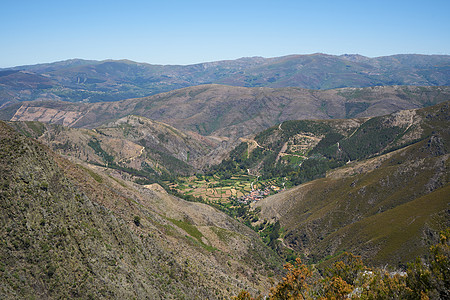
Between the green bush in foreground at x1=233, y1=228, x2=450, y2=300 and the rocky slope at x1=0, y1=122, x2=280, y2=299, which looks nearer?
the green bush in foreground at x1=233, y1=228, x2=450, y2=300

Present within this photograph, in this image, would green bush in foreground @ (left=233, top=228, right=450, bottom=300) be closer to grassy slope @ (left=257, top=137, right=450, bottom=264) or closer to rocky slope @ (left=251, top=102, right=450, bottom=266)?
rocky slope @ (left=251, top=102, right=450, bottom=266)

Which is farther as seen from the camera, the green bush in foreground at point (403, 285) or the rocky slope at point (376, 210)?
the rocky slope at point (376, 210)

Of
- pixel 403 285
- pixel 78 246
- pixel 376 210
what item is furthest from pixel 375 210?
pixel 78 246

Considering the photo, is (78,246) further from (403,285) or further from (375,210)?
(375,210)

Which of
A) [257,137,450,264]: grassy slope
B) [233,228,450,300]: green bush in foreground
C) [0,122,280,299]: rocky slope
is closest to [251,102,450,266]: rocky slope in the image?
[257,137,450,264]: grassy slope

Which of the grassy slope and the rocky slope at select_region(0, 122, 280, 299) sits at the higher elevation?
the rocky slope at select_region(0, 122, 280, 299)

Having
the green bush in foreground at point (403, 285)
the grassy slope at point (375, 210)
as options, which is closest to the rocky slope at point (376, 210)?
the grassy slope at point (375, 210)

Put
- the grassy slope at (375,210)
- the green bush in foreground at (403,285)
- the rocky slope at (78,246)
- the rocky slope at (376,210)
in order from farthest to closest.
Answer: the grassy slope at (375,210), the rocky slope at (376,210), the rocky slope at (78,246), the green bush in foreground at (403,285)

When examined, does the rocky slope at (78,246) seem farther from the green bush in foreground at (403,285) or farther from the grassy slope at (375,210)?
the grassy slope at (375,210)
